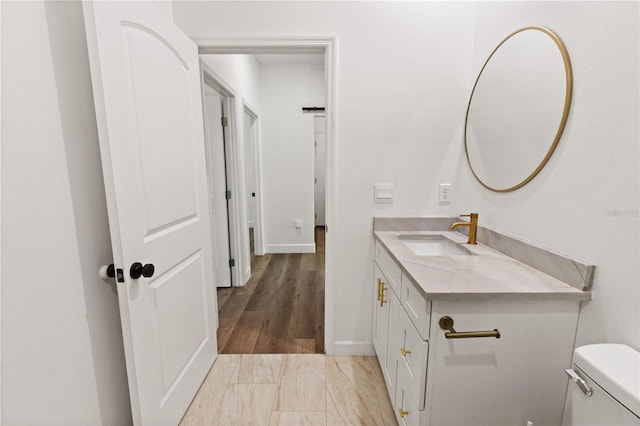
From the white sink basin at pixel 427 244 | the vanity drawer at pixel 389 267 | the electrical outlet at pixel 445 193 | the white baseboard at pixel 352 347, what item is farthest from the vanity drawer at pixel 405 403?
the electrical outlet at pixel 445 193

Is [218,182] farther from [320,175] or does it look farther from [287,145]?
[320,175]

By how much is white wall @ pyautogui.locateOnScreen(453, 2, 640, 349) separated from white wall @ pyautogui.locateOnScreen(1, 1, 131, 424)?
5.82ft

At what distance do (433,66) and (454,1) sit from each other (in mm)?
359

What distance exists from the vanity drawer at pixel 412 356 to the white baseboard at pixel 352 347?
2.14 ft

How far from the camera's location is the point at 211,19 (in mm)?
1568

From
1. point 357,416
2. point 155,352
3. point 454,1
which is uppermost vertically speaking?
point 454,1

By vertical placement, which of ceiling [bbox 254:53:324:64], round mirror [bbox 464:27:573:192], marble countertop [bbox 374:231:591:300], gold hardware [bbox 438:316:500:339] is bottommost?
gold hardware [bbox 438:316:500:339]

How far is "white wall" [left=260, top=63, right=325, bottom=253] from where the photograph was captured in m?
3.80

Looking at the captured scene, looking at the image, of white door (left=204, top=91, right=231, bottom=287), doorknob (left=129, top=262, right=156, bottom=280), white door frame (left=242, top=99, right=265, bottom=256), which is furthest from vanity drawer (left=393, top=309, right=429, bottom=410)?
white door frame (left=242, top=99, right=265, bottom=256)

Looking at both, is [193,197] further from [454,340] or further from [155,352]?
[454,340]

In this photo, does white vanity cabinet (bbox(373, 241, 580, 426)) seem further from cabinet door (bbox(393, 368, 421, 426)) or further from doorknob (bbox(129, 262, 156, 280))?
doorknob (bbox(129, 262, 156, 280))

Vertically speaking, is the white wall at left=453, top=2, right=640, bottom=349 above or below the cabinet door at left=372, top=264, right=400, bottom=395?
above

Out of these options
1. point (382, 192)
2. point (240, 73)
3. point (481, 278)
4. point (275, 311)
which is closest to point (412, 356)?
point (481, 278)

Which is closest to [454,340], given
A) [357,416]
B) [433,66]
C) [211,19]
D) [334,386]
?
[357,416]
